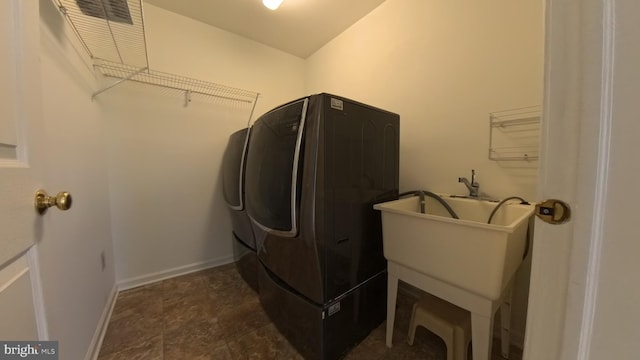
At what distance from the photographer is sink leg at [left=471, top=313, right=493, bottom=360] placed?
0.96 meters

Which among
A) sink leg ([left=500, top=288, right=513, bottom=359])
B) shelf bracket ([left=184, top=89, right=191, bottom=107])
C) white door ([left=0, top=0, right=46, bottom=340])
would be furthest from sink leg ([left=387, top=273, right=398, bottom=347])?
shelf bracket ([left=184, top=89, right=191, bottom=107])

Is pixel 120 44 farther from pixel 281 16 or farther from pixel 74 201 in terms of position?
pixel 281 16

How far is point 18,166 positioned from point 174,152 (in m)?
1.83

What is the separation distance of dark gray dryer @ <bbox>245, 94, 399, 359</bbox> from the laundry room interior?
549 millimetres

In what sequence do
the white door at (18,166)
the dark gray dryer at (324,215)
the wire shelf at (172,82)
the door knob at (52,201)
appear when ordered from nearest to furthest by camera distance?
1. the white door at (18,166)
2. the door knob at (52,201)
3. the dark gray dryer at (324,215)
4. the wire shelf at (172,82)

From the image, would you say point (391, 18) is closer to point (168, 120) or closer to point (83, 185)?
point (168, 120)

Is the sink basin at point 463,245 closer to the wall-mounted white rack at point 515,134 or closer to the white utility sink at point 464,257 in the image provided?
the white utility sink at point 464,257

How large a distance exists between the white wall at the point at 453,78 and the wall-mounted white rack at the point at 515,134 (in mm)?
36

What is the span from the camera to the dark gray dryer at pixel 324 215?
1.09 metres

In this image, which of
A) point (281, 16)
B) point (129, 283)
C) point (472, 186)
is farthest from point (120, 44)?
point (472, 186)

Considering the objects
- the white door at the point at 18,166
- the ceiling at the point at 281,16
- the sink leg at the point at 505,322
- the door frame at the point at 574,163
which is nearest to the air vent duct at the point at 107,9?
the white door at the point at 18,166

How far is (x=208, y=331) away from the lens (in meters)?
1.49

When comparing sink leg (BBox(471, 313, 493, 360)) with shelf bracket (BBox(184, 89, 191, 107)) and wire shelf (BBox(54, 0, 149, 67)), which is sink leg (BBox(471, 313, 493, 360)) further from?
shelf bracket (BBox(184, 89, 191, 107))

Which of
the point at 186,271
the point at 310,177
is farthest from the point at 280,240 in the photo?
the point at 186,271
